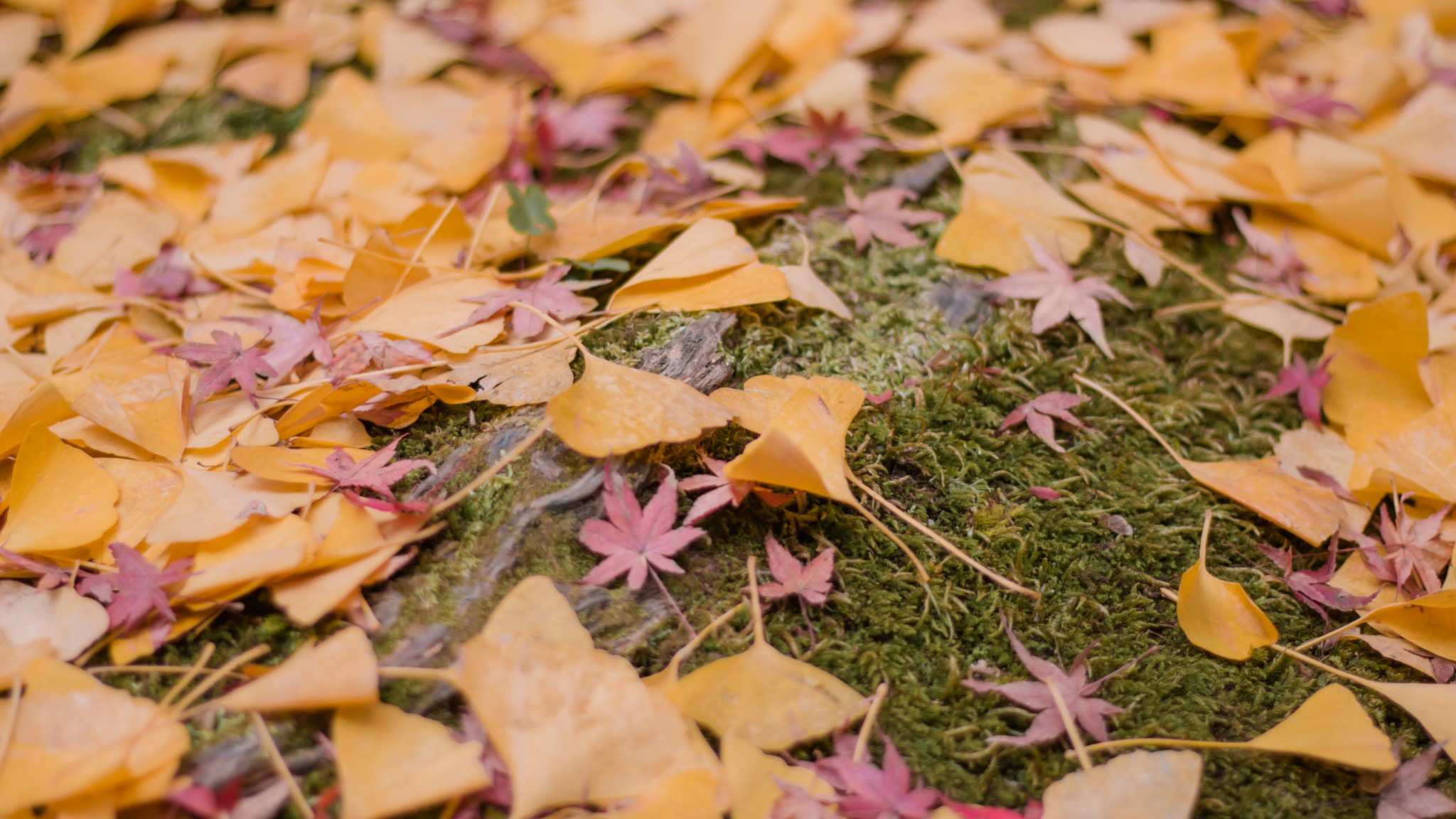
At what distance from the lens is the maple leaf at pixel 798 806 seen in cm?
77

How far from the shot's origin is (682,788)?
0.78 m

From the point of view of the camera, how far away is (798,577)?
0.96 m

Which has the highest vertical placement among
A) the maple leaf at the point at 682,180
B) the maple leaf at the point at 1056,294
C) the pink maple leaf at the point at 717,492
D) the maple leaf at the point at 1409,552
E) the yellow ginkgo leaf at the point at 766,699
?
the maple leaf at the point at 682,180

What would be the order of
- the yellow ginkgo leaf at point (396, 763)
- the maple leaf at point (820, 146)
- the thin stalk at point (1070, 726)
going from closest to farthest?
1. the yellow ginkgo leaf at point (396, 763)
2. the thin stalk at point (1070, 726)
3. the maple leaf at point (820, 146)

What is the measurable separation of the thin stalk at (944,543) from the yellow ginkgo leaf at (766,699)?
0.19 m

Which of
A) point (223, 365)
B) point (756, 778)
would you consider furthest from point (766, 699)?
point (223, 365)

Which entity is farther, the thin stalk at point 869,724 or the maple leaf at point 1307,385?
the maple leaf at point 1307,385

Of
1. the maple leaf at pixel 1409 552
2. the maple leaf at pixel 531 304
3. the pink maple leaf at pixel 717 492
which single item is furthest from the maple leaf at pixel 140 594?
the maple leaf at pixel 1409 552

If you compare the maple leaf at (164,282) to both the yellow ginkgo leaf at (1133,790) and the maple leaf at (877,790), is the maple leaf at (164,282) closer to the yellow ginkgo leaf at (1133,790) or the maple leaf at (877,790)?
the maple leaf at (877,790)

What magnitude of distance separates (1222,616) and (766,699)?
1.79ft

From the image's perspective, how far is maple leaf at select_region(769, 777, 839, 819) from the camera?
77 cm

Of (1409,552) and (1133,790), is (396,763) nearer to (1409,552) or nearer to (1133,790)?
(1133,790)

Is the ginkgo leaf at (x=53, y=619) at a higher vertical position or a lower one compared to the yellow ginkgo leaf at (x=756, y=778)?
higher

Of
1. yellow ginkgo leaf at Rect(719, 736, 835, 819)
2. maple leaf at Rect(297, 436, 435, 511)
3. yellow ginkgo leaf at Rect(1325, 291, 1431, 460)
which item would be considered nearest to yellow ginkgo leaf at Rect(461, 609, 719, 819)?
yellow ginkgo leaf at Rect(719, 736, 835, 819)
